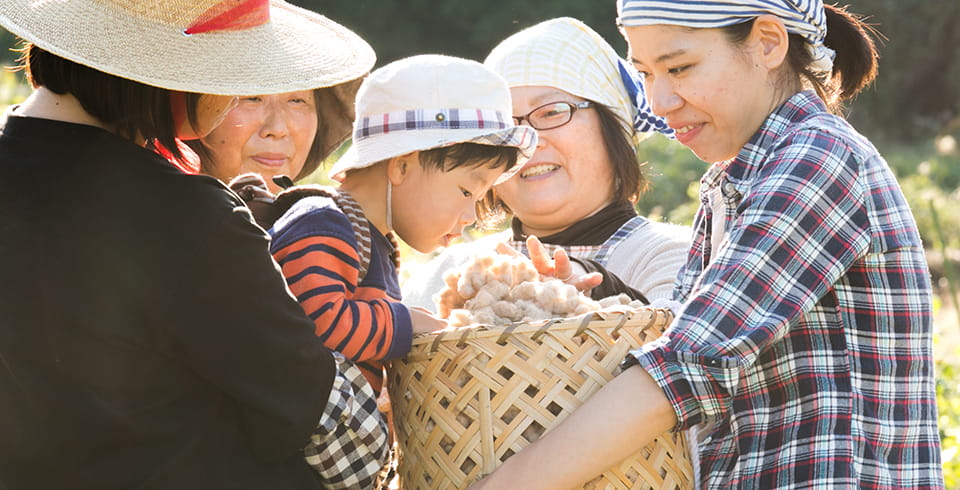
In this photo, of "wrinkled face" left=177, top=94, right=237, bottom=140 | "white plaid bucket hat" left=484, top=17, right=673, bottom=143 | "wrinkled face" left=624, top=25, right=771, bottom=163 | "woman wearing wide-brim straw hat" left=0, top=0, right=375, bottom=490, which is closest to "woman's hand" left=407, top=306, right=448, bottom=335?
"woman wearing wide-brim straw hat" left=0, top=0, right=375, bottom=490

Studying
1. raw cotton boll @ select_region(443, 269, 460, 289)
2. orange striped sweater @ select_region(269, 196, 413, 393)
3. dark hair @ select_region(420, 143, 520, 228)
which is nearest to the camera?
orange striped sweater @ select_region(269, 196, 413, 393)

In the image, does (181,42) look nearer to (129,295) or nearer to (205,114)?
(205,114)

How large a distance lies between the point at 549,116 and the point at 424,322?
5.02ft

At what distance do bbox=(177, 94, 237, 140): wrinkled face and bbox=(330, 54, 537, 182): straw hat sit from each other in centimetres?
55

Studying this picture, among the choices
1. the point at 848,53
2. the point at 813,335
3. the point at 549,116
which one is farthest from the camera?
the point at 549,116

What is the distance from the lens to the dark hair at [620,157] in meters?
3.63

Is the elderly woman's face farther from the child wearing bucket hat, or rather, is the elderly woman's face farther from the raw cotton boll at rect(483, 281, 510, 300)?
the raw cotton boll at rect(483, 281, 510, 300)

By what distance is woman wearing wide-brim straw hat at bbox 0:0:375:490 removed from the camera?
1703 mm

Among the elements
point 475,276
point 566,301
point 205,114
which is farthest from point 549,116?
point 205,114

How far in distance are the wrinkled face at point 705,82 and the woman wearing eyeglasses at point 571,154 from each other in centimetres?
114

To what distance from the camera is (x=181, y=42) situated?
6.22 feet

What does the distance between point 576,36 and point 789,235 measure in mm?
1884

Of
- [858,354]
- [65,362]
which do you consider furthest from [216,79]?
[858,354]

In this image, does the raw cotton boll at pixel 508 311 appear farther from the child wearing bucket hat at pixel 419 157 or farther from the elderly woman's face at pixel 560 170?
the elderly woman's face at pixel 560 170
